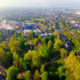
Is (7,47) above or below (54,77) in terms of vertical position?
above

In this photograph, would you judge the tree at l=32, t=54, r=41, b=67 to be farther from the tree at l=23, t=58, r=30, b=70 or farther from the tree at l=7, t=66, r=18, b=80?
the tree at l=7, t=66, r=18, b=80

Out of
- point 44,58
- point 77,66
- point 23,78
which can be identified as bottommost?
point 23,78

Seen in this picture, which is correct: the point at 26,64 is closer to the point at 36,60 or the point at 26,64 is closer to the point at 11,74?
the point at 36,60

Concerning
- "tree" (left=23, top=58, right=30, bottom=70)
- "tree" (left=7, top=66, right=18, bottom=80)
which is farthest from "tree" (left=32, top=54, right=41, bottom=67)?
"tree" (left=7, top=66, right=18, bottom=80)

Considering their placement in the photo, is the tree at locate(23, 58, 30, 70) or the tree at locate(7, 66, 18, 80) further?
the tree at locate(23, 58, 30, 70)

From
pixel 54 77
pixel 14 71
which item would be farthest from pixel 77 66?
pixel 14 71

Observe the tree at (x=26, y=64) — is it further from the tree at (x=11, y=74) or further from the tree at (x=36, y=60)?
the tree at (x=11, y=74)

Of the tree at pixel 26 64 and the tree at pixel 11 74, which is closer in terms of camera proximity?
the tree at pixel 11 74

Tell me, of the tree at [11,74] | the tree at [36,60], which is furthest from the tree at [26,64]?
the tree at [11,74]

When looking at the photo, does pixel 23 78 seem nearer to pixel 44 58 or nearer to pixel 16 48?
pixel 44 58

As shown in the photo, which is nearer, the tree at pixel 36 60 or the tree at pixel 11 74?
the tree at pixel 11 74

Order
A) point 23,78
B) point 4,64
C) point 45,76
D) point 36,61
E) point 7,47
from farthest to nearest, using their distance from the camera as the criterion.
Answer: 1. point 7,47
2. point 4,64
3. point 36,61
4. point 23,78
5. point 45,76
